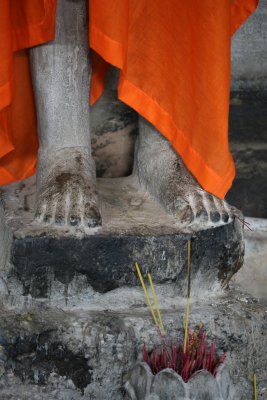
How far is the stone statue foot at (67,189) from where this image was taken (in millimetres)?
1978

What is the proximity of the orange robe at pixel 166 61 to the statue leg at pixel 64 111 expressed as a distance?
0.16 feet

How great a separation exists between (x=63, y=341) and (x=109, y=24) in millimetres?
627

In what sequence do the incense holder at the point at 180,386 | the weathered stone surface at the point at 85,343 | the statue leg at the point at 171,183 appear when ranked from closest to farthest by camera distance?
the incense holder at the point at 180,386, the weathered stone surface at the point at 85,343, the statue leg at the point at 171,183

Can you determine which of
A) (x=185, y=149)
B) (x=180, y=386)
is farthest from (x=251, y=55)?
(x=180, y=386)

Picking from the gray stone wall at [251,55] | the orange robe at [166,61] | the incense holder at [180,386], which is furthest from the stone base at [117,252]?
the gray stone wall at [251,55]

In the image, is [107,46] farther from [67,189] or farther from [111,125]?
[111,125]

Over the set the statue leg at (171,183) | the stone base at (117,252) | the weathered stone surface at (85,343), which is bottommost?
the weathered stone surface at (85,343)

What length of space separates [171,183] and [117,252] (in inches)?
9.1

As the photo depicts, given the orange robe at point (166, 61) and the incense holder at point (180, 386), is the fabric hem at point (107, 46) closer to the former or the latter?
the orange robe at point (166, 61)

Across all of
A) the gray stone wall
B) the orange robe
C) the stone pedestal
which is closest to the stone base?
the stone pedestal

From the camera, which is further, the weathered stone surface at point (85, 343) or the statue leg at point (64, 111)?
the statue leg at point (64, 111)

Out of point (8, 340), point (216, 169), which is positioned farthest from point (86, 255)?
point (216, 169)

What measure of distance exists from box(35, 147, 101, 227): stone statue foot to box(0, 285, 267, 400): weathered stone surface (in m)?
0.17

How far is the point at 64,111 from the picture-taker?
6.95 ft
